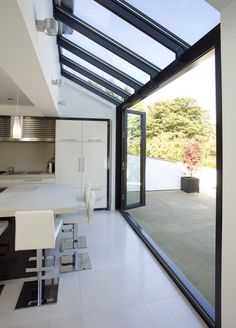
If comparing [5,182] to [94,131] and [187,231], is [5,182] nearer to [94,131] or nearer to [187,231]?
[94,131]

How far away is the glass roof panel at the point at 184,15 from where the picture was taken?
198 centimetres

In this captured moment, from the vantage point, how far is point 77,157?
17.1ft

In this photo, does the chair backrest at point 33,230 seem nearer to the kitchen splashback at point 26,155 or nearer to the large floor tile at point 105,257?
the large floor tile at point 105,257

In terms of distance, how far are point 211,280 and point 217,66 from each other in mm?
2287

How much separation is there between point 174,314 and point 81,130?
4.07m

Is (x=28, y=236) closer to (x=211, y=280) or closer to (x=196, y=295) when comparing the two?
(x=196, y=295)

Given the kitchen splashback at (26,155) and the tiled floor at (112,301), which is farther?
the kitchen splashback at (26,155)

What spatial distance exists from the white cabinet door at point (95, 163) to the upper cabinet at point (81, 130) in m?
0.14

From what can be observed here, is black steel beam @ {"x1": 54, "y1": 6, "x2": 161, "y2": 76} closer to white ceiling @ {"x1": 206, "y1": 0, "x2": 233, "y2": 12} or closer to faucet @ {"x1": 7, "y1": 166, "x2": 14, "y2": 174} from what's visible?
white ceiling @ {"x1": 206, "y1": 0, "x2": 233, "y2": 12}

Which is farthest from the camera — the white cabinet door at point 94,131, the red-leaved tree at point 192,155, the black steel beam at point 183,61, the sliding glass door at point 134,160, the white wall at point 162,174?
the white wall at point 162,174

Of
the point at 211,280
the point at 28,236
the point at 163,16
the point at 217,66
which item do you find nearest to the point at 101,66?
the point at 163,16

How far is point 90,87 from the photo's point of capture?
209 inches

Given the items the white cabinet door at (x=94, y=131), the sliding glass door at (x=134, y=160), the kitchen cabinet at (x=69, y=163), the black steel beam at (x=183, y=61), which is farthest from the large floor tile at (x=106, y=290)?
the white cabinet door at (x=94, y=131)

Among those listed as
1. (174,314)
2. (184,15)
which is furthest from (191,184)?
(184,15)
